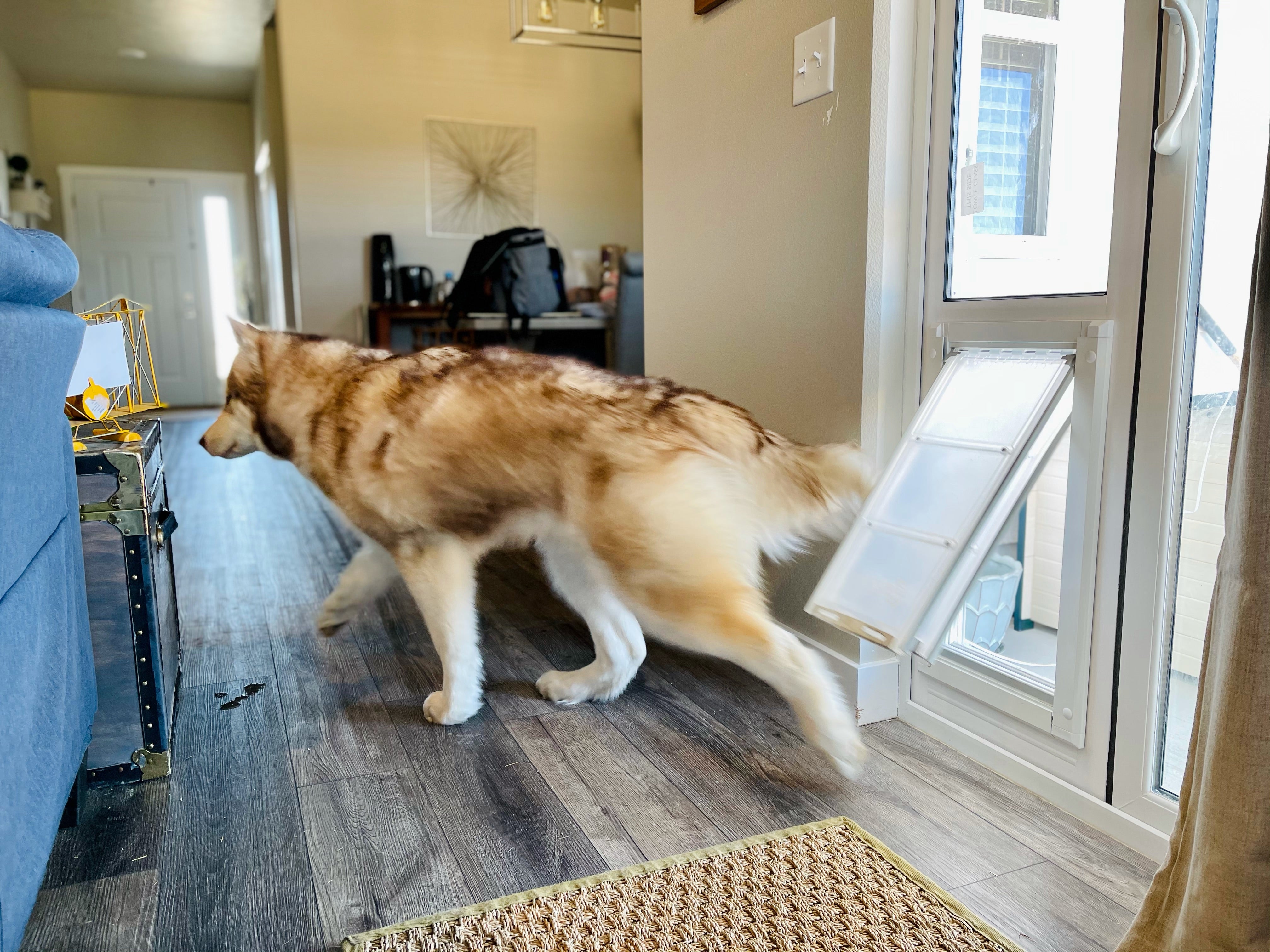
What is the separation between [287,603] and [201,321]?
7.11m

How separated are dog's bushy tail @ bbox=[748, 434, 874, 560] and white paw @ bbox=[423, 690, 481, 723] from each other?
2.17 ft

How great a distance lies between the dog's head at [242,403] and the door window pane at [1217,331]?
1622 mm

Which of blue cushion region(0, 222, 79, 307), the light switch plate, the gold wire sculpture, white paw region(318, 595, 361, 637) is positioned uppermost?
the light switch plate

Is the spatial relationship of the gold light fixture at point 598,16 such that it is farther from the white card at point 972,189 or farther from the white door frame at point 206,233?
the white door frame at point 206,233

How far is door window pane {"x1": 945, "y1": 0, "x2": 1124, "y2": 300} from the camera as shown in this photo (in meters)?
1.32

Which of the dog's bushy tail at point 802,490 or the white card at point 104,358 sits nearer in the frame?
the dog's bushy tail at point 802,490

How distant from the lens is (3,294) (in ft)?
3.19

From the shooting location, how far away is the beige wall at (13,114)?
657 cm

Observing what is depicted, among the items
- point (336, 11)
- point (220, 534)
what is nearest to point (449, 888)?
point (220, 534)

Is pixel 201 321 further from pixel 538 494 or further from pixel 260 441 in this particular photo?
pixel 538 494

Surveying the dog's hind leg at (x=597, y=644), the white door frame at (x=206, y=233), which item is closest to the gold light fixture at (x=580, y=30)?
the dog's hind leg at (x=597, y=644)

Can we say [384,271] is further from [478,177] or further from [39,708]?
[39,708]

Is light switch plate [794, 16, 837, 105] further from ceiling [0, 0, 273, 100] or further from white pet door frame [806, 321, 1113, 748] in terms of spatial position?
ceiling [0, 0, 273, 100]

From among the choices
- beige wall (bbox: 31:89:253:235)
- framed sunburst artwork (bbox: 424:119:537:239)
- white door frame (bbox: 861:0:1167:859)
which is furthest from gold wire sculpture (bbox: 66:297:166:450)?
beige wall (bbox: 31:89:253:235)
